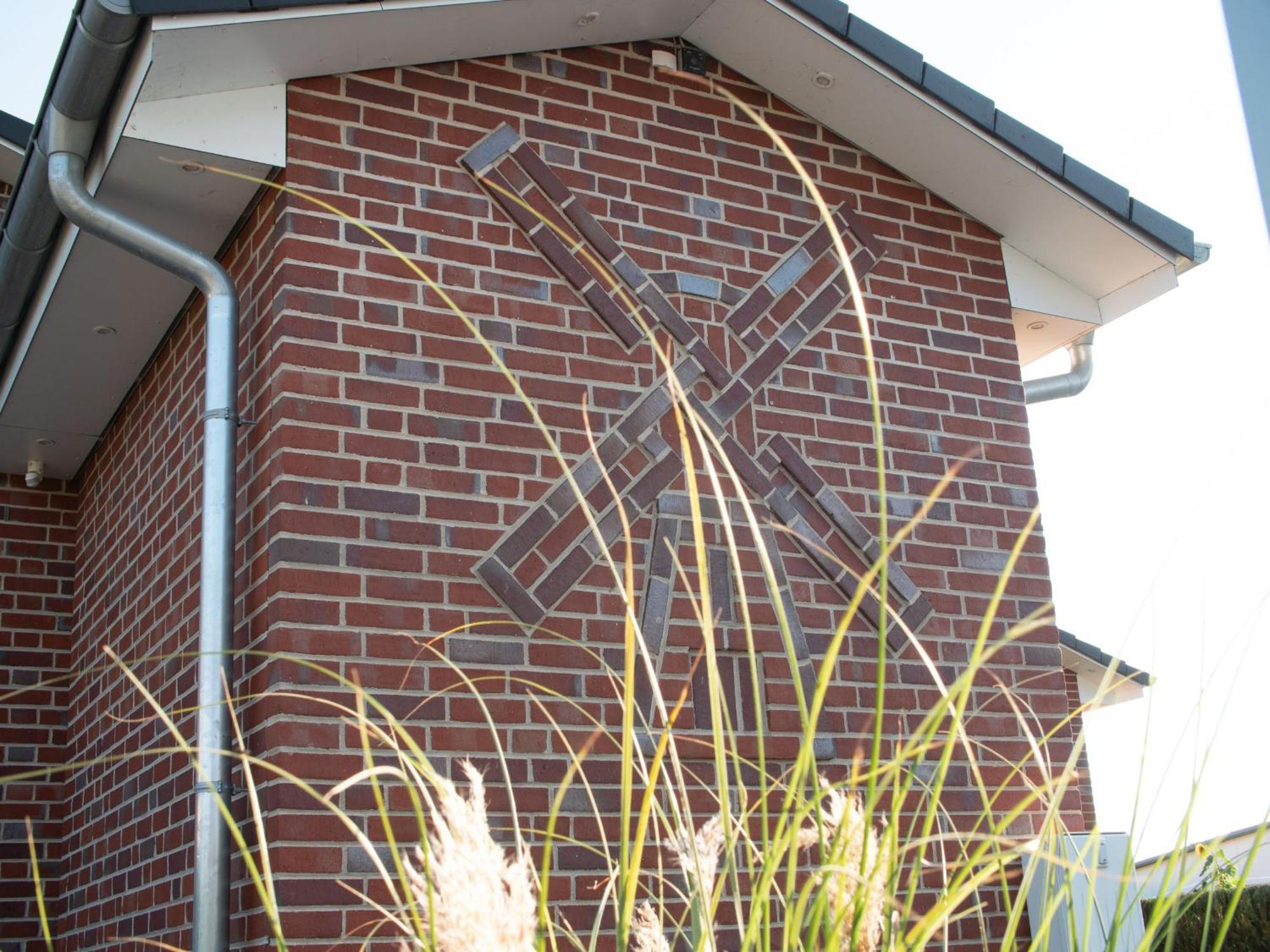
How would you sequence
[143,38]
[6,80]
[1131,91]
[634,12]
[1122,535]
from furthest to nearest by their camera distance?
1. [6,80]
2. [1131,91]
3. [634,12]
4. [143,38]
5. [1122,535]

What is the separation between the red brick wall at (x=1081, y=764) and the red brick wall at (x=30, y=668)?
11.7ft

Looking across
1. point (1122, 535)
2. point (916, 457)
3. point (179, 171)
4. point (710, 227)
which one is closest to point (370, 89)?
point (179, 171)

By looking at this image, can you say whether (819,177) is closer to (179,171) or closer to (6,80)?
(179,171)

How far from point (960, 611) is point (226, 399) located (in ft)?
7.33

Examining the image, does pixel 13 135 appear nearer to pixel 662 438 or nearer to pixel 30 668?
pixel 30 668

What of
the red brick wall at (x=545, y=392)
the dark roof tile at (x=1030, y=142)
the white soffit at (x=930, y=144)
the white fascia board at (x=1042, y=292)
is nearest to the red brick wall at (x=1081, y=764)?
the red brick wall at (x=545, y=392)

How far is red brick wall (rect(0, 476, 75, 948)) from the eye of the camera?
→ 195 inches

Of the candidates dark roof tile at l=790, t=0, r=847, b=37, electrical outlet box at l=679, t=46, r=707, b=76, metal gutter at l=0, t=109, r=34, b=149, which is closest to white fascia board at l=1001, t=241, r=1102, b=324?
dark roof tile at l=790, t=0, r=847, b=37

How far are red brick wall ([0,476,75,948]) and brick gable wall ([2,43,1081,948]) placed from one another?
185 mm

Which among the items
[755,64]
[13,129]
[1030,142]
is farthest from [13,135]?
[1030,142]

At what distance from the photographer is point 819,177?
14.9 feet

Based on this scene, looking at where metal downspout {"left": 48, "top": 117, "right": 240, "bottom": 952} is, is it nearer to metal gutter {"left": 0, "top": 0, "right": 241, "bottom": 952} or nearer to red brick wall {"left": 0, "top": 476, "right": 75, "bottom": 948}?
metal gutter {"left": 0, "top": 0, "right": 241, "bottom": 952}

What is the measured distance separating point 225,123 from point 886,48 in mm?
1935

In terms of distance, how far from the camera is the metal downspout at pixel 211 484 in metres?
3.23
